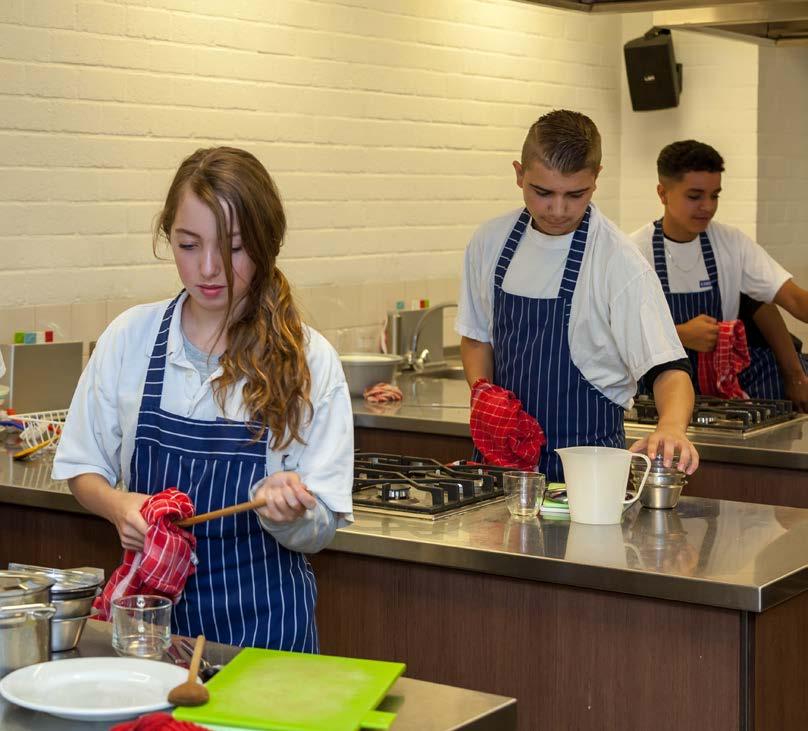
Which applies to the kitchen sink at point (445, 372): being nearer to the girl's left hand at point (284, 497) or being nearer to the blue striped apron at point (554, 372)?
the blue striped apron at point (554, 372)

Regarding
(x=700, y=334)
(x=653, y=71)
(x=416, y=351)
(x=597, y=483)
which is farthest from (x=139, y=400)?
(x=653, y=71)

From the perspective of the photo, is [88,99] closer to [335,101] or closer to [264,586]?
[335,101]

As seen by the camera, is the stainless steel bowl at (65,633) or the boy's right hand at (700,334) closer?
the stainless steel bowl at (65,633)

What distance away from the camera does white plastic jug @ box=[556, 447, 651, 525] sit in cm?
265

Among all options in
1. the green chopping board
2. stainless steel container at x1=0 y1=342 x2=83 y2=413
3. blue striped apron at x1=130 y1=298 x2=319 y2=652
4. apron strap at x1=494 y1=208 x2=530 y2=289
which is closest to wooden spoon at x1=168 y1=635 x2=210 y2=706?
the green chopping board

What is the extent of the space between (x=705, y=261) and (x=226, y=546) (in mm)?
2660

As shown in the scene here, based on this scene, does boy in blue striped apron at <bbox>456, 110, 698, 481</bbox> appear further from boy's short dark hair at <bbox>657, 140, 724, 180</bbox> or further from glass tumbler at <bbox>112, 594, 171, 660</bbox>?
glass tumbler at <bbox>112, 594, 171, 660</bbox>

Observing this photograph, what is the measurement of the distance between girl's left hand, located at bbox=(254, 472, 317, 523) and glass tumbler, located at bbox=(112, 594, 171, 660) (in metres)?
0.23

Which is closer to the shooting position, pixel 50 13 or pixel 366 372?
pixel 50 13

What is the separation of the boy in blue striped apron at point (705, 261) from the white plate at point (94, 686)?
292 centimetres

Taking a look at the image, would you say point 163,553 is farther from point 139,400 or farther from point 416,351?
point 416,351

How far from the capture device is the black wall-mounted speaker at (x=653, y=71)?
19.2 feet

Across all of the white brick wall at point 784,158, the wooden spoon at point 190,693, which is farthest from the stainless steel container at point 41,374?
the white brick wall at point 784,158

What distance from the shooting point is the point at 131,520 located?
6.64 ft
